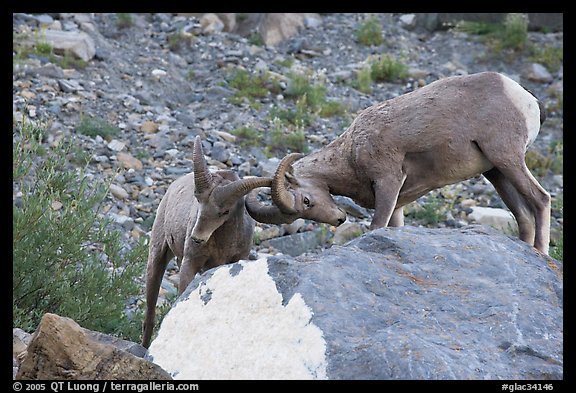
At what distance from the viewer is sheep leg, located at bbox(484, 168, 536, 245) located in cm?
769

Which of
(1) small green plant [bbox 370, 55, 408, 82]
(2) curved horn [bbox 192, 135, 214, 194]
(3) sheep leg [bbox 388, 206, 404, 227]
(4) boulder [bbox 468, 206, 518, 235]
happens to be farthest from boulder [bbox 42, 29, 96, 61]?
(2) curved horn [bbox 192, 135, 214, 194]

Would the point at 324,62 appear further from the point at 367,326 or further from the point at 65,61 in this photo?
the point at 367,326

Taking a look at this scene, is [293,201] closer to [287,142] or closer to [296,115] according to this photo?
[287,142]

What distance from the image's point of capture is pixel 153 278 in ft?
27.0

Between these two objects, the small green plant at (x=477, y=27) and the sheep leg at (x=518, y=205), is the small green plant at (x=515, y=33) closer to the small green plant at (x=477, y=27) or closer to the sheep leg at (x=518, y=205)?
the small green plant at (x=477, y=27)

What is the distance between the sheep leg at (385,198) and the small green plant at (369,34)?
10.9 m

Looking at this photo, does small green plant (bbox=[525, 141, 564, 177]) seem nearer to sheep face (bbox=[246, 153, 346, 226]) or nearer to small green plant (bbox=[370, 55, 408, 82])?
small green plant (bbox=[370, 55, 408, 82])

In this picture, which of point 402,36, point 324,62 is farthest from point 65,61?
point 402,36

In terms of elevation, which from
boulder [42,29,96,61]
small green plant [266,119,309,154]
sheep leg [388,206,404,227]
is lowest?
small green plant [266,119,309,154]

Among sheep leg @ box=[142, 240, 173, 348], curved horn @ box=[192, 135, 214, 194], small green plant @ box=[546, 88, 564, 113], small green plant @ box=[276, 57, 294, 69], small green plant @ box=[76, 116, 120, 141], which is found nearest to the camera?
curved horn @ box=[192, 135, 214, 194]

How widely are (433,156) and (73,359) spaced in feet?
12.0

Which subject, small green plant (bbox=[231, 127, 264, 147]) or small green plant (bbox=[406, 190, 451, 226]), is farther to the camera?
small green plant (bbox=[231, 127, 264, 147])
